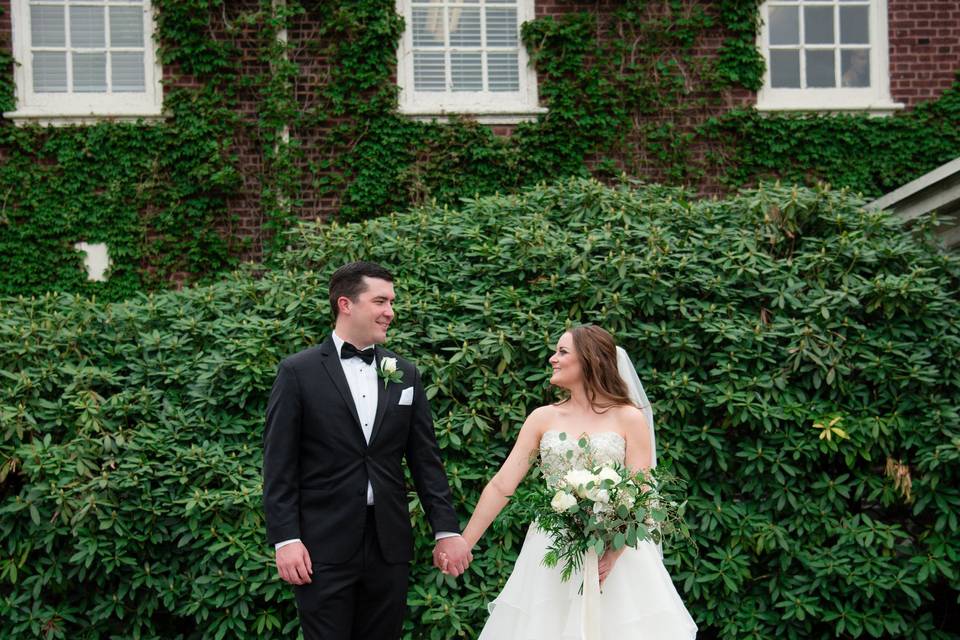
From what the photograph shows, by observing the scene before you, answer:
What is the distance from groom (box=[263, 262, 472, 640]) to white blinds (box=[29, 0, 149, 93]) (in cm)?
764

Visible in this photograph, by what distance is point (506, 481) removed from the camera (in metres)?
4.69

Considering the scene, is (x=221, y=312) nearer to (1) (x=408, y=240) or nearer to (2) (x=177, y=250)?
(1) (x=408, y=240)

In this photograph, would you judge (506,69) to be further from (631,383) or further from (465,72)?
(631,383)

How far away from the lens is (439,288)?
6770mm

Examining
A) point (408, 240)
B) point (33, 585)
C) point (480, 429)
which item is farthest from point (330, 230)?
point (33, 585)

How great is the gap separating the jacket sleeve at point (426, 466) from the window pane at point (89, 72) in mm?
7894

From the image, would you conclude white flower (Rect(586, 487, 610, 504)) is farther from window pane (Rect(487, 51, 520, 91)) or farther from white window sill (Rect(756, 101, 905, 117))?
white window sill (Rect(756, 101, 905, 117))

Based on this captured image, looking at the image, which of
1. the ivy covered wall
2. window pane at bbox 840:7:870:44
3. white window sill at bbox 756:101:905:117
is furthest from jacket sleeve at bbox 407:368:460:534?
window pane at bbox 840:7:870:44

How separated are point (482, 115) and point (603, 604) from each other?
24.5ft

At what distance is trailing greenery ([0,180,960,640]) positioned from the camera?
5699 mm

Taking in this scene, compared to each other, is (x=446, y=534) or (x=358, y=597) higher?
(x=446, y=534)

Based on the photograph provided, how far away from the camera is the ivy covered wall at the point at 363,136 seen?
10.5m

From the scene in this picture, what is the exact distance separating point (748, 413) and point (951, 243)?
304cm

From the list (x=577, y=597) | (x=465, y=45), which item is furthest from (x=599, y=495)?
(x=465, y=45)
